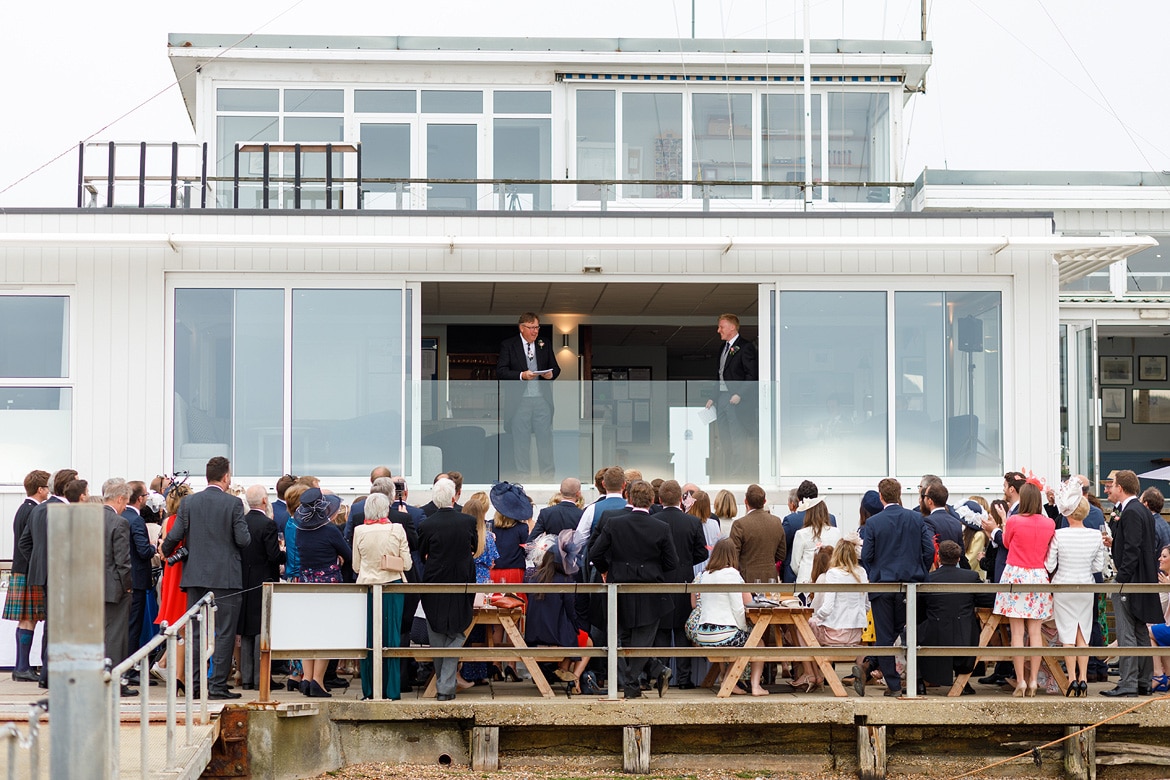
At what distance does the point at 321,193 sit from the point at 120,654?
1020 centimetres

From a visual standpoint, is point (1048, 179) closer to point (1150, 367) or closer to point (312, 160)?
point (1150, 367)

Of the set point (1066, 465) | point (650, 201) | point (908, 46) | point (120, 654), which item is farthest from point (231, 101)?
point (1066, 465)

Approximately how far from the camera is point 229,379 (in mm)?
14453

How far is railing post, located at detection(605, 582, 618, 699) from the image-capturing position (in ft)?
33.0

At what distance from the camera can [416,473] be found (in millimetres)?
14586

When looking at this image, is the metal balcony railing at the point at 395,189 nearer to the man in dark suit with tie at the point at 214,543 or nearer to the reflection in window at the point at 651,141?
the reflection in window at the point at 651,141

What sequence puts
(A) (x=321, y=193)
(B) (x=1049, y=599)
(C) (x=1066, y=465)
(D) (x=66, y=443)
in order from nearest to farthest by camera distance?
1. (B) (x=1049, y=599)
2. (D) (x=66, y=443)
3. (A) (x=321, y=193)
4. (C) (x=1066, y=465)

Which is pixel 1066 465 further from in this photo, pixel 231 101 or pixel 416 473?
pixel 231 101

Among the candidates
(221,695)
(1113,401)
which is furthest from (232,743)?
(1113,401)

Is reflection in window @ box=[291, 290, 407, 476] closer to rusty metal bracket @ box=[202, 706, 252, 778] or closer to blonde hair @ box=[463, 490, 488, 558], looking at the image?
blonde hair @ box=[463, 490, 488, 558]

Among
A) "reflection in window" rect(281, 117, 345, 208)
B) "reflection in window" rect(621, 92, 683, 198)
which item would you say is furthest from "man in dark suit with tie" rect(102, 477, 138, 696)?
"reflection in window" rect(621, 92, 683, 198)

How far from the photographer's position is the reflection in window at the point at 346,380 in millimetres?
14500

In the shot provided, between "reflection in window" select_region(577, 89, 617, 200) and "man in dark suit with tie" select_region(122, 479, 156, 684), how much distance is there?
11472 millimetres

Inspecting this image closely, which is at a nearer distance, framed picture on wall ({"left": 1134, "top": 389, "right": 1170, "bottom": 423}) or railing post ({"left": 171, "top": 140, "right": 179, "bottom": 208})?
railing post ({"left": 171, "top": 140, "right": 179, "bottom": 208})
